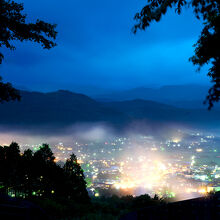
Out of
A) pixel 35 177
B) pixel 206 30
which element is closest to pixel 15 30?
pixel 206 30

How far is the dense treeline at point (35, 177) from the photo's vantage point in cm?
1934

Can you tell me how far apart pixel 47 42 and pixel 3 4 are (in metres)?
1.79

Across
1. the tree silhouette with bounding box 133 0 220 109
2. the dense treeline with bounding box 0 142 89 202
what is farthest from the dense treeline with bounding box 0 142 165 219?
the tree silhouette with bounding box 133 0 220 109

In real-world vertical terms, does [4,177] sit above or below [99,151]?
below

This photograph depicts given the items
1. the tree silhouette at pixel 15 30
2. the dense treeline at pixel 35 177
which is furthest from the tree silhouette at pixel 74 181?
the tree silhouette at pixel 15 30

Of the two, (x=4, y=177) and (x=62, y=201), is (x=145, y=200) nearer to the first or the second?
(x=62, y=201)

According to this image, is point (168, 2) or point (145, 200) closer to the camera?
point (168, 2)

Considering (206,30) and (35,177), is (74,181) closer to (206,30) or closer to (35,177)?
(35,177)

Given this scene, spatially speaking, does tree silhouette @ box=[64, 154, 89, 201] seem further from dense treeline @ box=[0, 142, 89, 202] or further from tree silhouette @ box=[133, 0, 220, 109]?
tree silhouette @ box=[133, 0, 220, 109]

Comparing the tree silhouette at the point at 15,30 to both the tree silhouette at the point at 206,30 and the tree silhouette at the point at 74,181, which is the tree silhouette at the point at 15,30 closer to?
the tree silhouette at the point at 206,30

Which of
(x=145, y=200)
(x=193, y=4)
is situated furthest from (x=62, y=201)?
(x=193, y=4)

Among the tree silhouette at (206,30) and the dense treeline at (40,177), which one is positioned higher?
the tree silhouette at (206,30)

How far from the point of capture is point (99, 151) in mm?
115375

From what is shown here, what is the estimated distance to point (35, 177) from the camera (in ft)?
68.1
